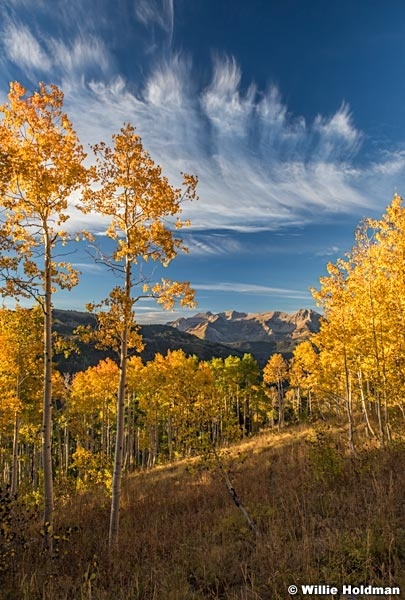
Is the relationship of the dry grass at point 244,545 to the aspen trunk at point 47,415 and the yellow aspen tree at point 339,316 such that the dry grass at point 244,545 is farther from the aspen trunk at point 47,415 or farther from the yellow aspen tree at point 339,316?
the yellow aspen tree at point 339,316

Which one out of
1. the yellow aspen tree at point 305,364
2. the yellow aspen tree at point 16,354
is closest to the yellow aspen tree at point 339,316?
the yellow aspen tree at point 305,364

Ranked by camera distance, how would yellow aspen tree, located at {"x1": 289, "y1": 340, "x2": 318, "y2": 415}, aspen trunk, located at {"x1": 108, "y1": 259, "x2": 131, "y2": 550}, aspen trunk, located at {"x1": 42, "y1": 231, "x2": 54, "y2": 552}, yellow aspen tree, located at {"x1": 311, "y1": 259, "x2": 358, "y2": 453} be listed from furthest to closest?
yellow aspen tree, located at {"x1": 289, "y1": 340, "x2": 318, "y2": 415} → yellow aspen tree, located at {"x1": 311, "y1": 259, "x2": 358, "y2": 453} → aspen trunk, located at {"x1": 108, "y1": 259, "x2": 131, "y2": 550} → aspen trunk, located at {"x1": 42, "y1": 231, "x2": 54, "y2": 552}

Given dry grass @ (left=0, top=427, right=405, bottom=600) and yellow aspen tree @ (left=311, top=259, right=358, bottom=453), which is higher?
yellow aspen tree @ (left=311, top=259, right=358, bottom=453)

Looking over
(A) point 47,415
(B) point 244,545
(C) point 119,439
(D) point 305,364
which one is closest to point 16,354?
(A) point 47,415

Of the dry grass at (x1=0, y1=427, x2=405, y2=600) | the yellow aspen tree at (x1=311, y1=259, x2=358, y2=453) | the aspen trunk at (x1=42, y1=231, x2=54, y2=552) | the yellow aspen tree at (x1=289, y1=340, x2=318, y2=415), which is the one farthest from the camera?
the yellow aspen tree at (x1=289, y1=340, x2=318, y2=415)

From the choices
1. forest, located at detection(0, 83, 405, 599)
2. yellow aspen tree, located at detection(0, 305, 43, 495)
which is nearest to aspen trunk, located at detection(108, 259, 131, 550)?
forest, located at detection(0, 83, 405, 599)

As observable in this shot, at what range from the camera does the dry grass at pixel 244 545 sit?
4.77 metres

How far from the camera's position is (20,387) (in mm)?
18203

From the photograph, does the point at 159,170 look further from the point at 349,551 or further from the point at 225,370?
the point at 225,370

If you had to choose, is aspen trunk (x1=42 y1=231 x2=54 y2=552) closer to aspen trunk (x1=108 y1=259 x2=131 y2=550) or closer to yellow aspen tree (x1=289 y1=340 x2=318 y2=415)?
aspen trunk (x1=108 y1=259 x2=131 y2=550)

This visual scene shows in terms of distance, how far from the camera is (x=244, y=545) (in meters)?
6.70

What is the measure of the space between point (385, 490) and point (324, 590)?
4.18 metres

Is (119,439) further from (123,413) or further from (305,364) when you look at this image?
(305,364)

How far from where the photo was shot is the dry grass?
4.77 metres
